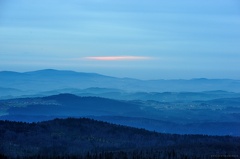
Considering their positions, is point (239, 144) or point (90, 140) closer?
point (239, 144)

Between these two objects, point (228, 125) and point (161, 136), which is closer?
point (161, 136)

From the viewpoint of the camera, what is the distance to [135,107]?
182625 mm

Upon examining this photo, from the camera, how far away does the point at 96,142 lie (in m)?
57.1

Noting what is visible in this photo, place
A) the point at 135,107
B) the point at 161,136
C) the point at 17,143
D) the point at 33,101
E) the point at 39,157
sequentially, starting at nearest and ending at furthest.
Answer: the point at 39,157 < the point at 17,143 < the point at 161,136 < the point at 33,101 < the point at 135,107

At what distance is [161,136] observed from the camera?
62500 mm

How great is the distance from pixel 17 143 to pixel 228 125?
266 feet

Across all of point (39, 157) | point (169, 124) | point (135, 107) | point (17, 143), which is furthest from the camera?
point (135, 107)

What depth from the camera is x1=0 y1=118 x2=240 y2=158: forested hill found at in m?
46.9

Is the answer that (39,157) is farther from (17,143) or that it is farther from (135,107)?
(135,107)

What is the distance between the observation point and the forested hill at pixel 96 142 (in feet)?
154

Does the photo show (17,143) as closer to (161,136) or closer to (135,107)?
(161,136)

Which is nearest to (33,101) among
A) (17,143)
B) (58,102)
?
(58,102)

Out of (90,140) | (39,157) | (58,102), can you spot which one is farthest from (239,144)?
(58,102)

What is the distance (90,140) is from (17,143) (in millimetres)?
9234
